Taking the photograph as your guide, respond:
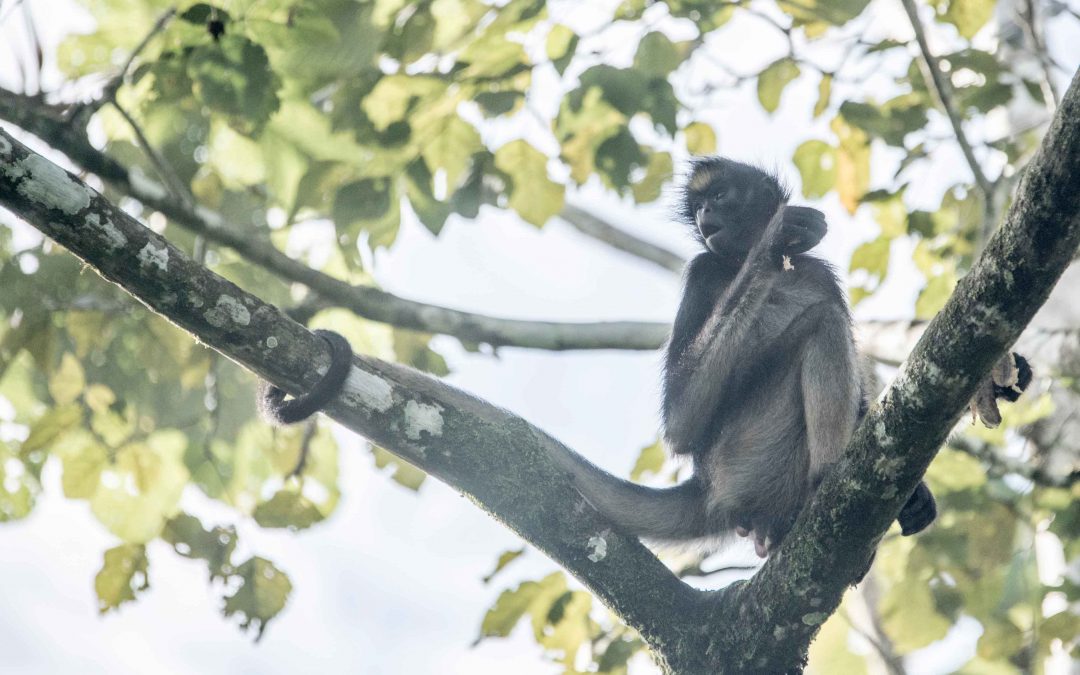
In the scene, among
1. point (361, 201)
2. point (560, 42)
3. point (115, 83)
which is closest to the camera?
point (115, 83)

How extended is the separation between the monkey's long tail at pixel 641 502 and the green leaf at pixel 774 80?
2103mm

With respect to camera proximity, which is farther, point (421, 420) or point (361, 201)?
point (361, 201)

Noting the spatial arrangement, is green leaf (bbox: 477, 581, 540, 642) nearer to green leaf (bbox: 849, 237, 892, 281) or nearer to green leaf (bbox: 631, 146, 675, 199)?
green leaf (bbox: 631, 146, 675, 199)

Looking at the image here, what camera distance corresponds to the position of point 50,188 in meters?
3.39

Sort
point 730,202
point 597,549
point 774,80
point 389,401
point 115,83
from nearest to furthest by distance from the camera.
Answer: point 389,401
point 597,549
point 115,83
point 774,80
point 730,202

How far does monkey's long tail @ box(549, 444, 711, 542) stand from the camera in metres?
4.73

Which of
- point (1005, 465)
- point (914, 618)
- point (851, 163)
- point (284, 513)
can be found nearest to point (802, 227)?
point (851, 163)

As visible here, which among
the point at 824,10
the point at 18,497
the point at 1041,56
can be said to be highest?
the point at 824,10

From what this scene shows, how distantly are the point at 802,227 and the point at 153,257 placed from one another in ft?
8.88

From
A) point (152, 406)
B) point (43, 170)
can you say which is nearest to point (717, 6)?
point (43, 170)

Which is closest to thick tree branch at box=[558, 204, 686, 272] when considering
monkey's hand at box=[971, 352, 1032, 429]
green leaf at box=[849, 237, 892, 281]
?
green leaf at box=[849, 237, 892, 281]

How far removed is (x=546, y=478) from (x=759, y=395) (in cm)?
127

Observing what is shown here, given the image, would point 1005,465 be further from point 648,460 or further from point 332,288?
point 332,288

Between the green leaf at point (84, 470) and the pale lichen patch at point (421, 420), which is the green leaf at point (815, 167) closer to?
the pale lichen patch at point (421, 420)
